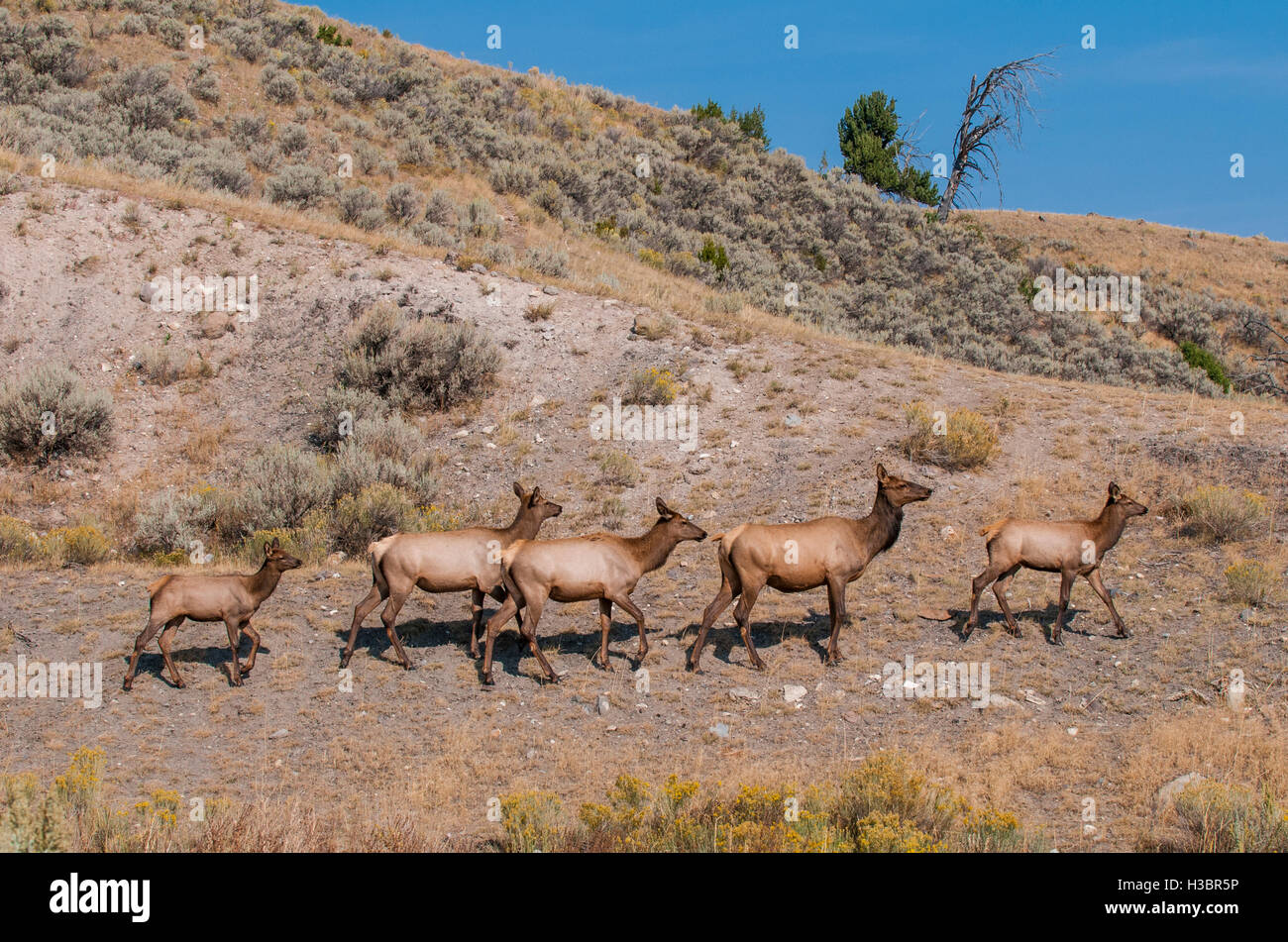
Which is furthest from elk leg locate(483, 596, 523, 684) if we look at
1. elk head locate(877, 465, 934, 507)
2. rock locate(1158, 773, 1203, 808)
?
rock locate(1158, 773, 1203, 808)

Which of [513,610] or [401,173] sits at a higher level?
[401,173]

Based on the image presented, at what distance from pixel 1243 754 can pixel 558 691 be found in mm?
6656

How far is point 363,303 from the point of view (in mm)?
22688

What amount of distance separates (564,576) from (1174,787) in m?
6.18

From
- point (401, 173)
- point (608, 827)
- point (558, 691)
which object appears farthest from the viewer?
point (401, 173)

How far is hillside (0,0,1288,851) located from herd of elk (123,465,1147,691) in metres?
0.50

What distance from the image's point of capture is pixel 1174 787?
7840mm

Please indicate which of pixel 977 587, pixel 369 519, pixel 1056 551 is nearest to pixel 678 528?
pixel 977 587

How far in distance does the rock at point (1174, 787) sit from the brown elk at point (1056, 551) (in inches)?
132

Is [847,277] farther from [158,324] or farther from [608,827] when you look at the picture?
[608,827]

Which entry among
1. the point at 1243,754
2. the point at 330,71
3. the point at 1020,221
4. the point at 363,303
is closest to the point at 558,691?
the point at 1243,754

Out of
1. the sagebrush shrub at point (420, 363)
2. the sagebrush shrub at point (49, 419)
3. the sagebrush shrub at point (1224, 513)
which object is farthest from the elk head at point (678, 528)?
the sagebrush shrub at point (49, 419)

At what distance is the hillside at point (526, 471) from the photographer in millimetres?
8969

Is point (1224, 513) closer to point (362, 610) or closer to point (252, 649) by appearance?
point (362, 610)
